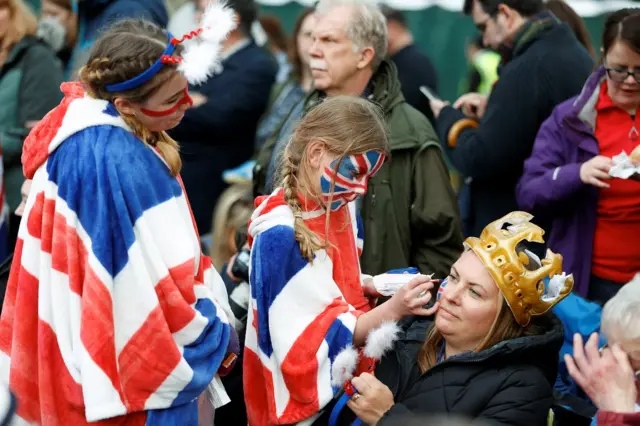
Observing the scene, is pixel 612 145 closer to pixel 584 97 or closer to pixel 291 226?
pixel 584 97

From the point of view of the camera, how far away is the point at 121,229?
295 cm

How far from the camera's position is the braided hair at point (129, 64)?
301 cm

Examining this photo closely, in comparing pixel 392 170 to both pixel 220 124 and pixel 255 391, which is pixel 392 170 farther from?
pixel 220 124

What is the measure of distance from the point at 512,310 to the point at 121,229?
126 cm

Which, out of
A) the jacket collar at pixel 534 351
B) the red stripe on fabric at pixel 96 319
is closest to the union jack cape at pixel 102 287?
the red stripe on fabric at pixel 96 319

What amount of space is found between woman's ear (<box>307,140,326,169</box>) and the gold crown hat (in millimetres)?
586

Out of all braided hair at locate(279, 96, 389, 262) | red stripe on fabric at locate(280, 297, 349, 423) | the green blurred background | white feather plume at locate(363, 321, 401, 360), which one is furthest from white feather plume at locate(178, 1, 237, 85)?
the green blurred background

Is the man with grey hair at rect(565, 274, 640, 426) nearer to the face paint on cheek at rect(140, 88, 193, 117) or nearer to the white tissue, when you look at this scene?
the white tissue

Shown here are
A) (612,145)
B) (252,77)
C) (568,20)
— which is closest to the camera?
(612,145)

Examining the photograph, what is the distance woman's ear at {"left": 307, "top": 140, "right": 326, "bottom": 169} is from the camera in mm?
3184

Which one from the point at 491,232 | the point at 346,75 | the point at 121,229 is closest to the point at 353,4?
the point at 346,75

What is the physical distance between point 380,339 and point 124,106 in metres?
1.09

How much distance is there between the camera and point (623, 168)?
387cm

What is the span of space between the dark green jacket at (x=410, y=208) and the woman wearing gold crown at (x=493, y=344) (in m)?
0.85
